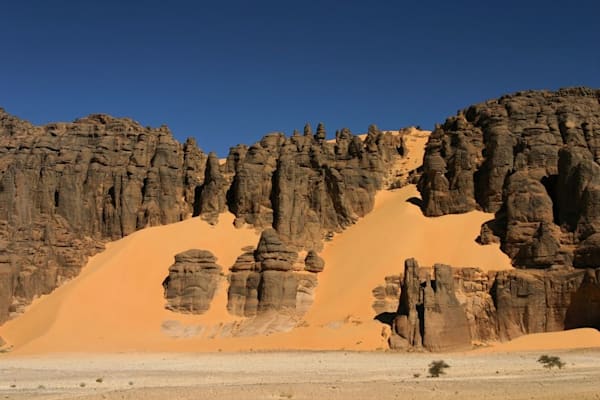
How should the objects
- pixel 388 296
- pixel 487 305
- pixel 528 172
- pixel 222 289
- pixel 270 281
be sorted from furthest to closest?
pixel 222 289 < pixel 528 172 < pixel 388 296 < pixel 270 281 < pixel 487 305

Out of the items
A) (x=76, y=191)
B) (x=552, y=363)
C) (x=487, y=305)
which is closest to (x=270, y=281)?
(x=487, y=305)

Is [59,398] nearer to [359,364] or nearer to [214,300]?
[359,364]

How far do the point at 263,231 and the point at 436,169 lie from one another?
13297 mm

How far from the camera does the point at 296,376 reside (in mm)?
29672

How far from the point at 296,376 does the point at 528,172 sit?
26644mm

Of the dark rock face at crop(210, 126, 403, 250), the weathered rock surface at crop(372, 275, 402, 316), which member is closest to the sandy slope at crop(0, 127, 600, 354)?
the weathered rock surface at crop(372, 275, 402, 316)

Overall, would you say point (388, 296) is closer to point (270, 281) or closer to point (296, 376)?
point (270, 281)

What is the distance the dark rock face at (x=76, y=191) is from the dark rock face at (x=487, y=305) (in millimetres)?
22267

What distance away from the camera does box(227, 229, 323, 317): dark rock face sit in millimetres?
47375

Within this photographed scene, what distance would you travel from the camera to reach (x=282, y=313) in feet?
154

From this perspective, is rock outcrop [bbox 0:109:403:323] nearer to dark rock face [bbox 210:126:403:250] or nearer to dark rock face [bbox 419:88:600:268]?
dark rock face [bbox 210:126:403:250]

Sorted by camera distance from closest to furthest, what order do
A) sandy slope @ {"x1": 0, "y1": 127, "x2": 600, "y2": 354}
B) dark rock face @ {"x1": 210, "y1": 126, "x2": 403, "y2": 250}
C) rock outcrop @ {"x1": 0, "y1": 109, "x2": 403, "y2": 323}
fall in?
1. sandy slope @ {"x1": 0, "y1": 127, "x2": 600, "y2": 354}
2. rock outcrop @ {"x1": 0, "y1": 109, "x2": 403, "y2": 323}
3. dark rock face @ {"x1": 210, "y1": 126, "x2": 403, "y2": 250}

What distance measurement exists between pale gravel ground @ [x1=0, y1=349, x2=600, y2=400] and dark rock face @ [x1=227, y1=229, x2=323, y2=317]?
20.6ft

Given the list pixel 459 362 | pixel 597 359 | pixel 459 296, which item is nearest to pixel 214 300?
pixel 459 296
